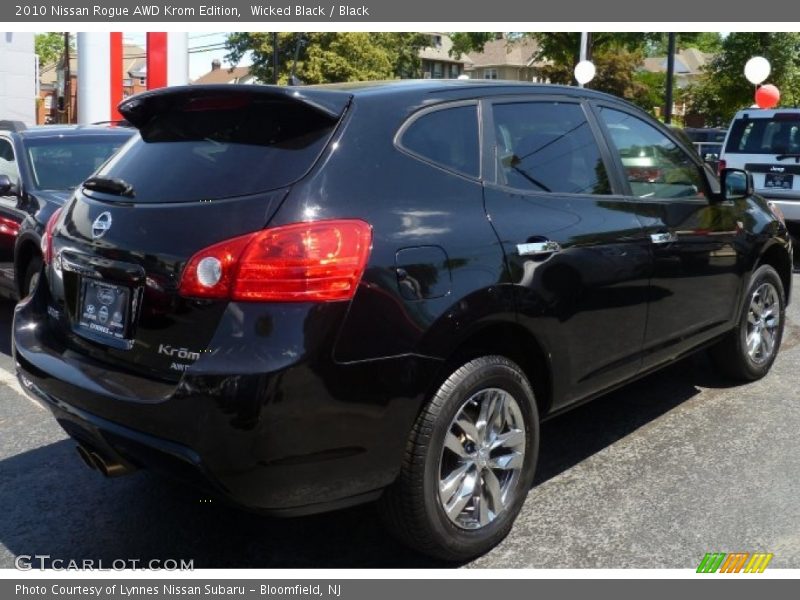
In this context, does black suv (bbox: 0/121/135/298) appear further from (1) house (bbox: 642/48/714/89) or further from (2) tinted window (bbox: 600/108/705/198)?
(1) house (bbox: 642/48/714/89)

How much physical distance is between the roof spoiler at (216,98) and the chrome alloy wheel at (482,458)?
116 centimetres

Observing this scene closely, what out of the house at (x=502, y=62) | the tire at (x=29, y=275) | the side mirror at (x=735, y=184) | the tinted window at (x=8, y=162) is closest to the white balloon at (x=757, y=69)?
the side mirror at (x=735, y=184)

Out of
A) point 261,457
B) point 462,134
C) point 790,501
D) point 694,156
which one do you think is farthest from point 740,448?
point 261,457

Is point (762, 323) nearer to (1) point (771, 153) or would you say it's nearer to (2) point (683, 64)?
(1) point (771, 153)

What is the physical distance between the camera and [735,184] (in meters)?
4.88

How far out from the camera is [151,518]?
3.60m

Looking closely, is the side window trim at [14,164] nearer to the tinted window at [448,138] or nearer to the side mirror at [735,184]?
the tinted window at [448,138]

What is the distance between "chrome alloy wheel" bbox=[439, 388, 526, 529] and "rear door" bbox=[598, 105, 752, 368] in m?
1.14

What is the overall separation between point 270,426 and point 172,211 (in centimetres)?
83

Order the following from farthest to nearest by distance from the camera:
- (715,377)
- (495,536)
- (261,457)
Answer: (715,377), (495,536), (261,457)

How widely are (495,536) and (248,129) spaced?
1769 mm

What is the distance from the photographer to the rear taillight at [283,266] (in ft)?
8.66

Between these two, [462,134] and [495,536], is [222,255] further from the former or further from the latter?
[495,536]
